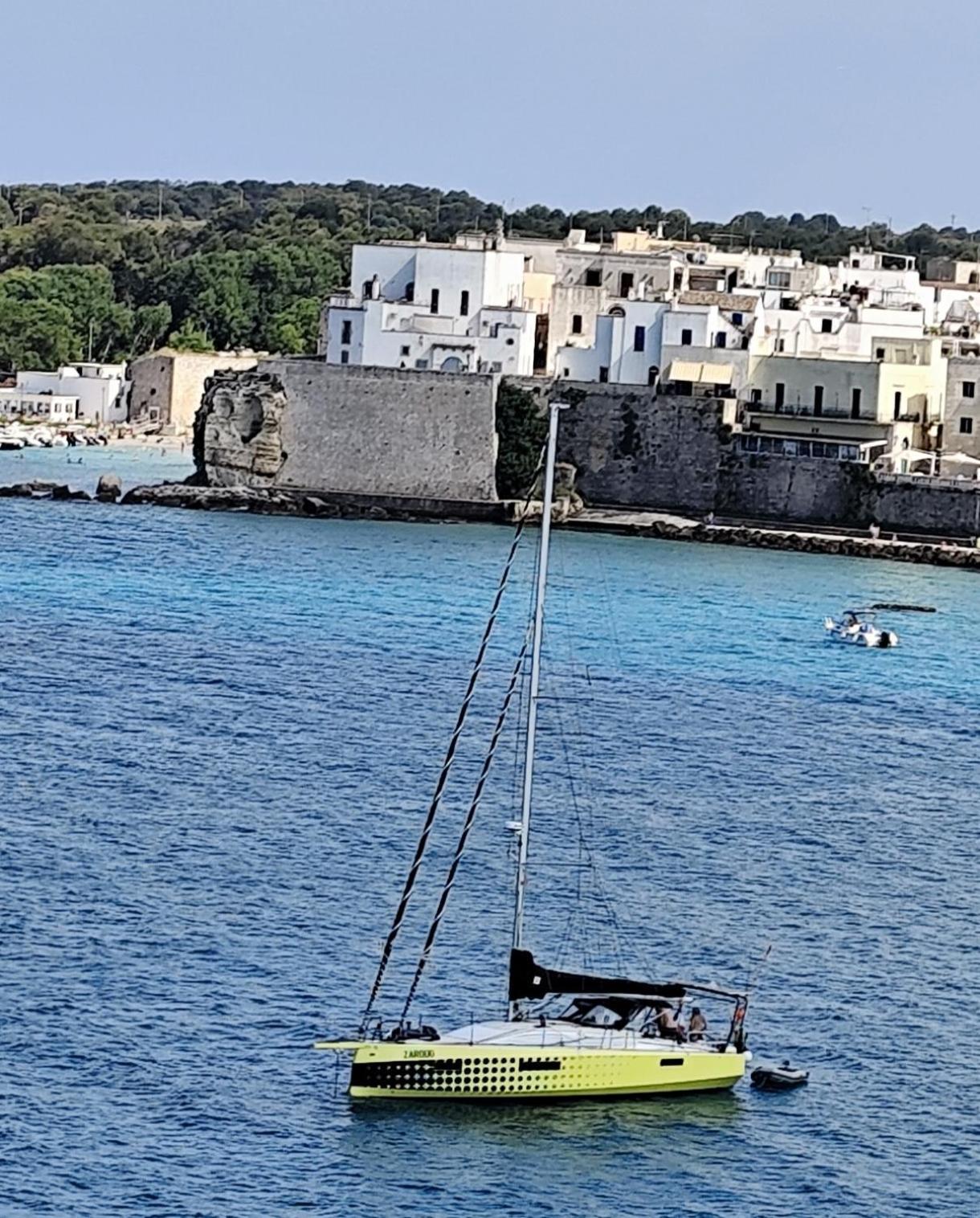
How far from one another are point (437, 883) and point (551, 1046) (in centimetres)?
457

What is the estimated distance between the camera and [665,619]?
117 feet

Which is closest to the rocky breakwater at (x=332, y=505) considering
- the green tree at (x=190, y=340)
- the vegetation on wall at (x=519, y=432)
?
the vegetation on wall at (x=519, y=432)

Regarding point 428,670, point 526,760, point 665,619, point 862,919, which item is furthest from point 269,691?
point 526,760

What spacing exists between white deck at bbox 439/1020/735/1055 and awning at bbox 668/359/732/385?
32.4m

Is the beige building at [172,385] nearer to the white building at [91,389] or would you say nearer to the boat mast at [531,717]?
the white building at [91,389]

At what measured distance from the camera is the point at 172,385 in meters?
70.9

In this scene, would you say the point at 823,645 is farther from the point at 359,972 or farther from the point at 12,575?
the point at 359,972

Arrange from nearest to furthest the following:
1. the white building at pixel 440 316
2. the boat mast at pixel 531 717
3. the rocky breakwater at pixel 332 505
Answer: the boat mast at pixel 531 717 → the rocky breakwater at pixel 332 505 → the white building at pixel 440 316

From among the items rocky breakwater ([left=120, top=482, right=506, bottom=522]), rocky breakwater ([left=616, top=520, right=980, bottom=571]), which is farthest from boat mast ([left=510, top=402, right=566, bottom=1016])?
rocky breakwater ([left=120, top=482, right=506, bottom=522])

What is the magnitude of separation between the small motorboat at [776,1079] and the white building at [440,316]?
107ft

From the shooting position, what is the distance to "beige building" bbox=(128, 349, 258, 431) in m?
70.7

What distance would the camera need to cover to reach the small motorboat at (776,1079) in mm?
15898

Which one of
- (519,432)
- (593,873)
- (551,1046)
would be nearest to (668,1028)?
(551,1046)

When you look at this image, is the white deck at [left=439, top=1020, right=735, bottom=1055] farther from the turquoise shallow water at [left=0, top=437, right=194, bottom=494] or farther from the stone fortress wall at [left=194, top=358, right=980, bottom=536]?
the turquoise shallow water at [left=0, top=437, right=194, bottom=494]
